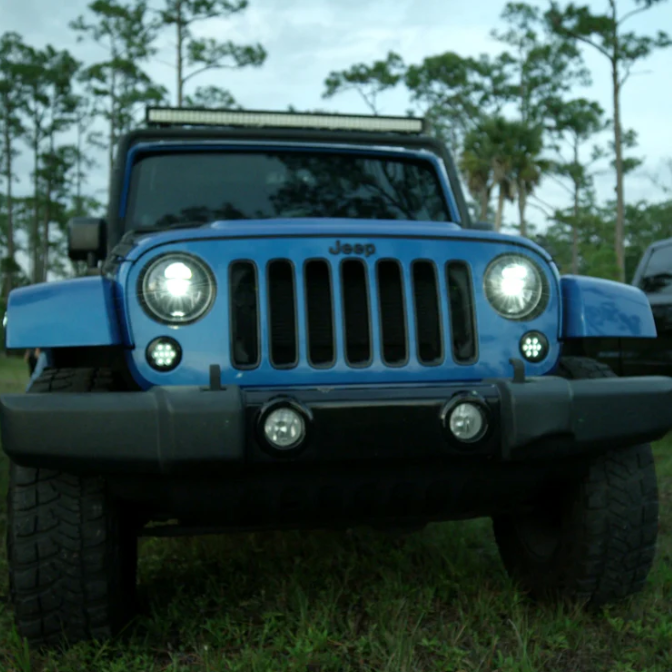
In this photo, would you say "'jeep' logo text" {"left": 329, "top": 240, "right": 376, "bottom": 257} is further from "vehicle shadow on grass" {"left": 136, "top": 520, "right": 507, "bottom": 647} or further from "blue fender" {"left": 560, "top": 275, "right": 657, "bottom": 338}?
"vehicle shadow on grass" {"left": 136, "top": 520, "right": 507, "bottom": 647}

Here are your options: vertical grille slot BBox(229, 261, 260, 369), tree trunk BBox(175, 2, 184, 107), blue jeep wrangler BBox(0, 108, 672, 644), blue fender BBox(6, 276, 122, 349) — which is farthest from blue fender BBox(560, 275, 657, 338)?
tree trunk BBox(175, 2, 184, 107)

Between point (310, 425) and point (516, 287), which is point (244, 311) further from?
point (516, 287)

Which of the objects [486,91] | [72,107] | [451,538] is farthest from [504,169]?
[451,538]

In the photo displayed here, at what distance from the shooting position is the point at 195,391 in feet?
8.24

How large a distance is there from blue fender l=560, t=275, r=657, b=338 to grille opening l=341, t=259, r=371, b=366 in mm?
697

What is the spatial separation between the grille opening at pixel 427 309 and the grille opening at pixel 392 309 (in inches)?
2.2

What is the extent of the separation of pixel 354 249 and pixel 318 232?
0.12 metres

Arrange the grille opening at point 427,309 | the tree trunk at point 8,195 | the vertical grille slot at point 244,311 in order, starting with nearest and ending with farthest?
the vertical grille slot at point 244,311 → the grille opening at point 427,309 → the tree trunk at point 8,195

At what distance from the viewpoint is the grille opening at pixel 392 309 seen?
2828mm

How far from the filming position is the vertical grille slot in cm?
275

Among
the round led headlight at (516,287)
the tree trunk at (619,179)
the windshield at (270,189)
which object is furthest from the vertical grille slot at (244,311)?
the tree trunk at (619,179)

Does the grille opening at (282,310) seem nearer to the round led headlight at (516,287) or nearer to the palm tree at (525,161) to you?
the round led headlight at (516,287)

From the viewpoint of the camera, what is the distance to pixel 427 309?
2.87 metres

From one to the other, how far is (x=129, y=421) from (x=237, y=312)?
0.50m
